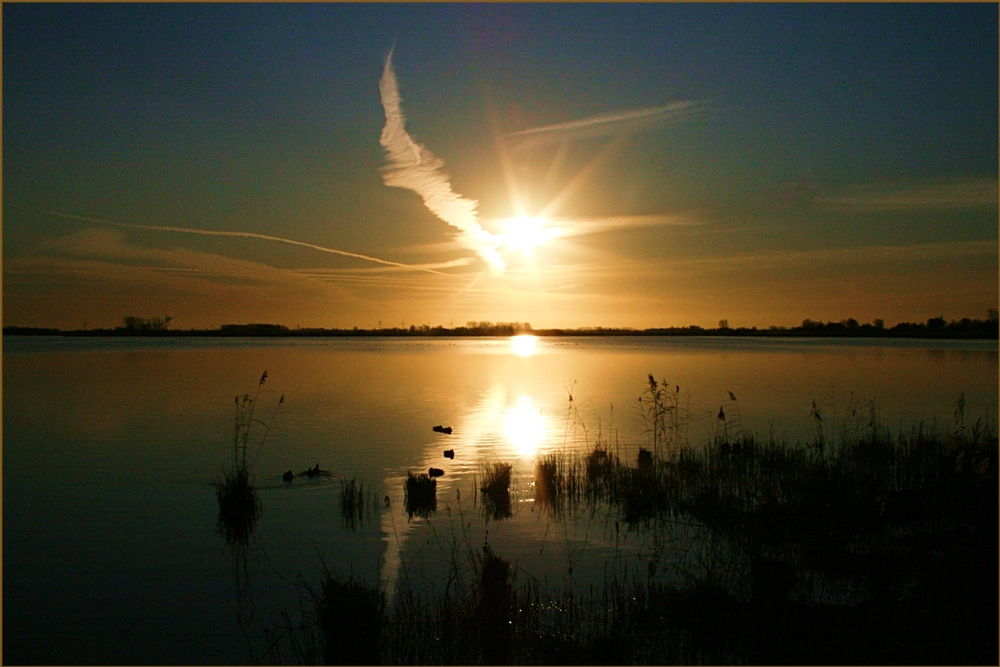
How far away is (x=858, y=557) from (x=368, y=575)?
6704mm

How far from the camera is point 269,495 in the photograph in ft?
47.1

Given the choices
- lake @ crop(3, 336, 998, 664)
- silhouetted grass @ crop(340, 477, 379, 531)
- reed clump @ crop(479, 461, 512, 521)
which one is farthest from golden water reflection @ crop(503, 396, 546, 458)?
silhouetted grass @ crop(340, 477, 379, 531)

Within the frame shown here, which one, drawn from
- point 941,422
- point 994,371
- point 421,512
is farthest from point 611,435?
point 994,371

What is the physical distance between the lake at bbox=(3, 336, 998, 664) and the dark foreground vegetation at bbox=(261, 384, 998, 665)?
0.62 m

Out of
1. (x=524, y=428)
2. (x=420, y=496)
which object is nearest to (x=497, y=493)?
(x=420, y=496)

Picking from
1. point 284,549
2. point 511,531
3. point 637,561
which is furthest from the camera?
point 511,531

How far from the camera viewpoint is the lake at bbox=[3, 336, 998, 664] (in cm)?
856

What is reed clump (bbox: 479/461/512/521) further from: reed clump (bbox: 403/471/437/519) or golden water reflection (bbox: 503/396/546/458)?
golden water reflection (bbox: 503/396/546/458)

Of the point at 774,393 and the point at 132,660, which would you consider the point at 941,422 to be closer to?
the point at 774,393

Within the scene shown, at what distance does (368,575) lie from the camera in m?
9.66

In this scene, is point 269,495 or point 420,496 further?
point 269,495

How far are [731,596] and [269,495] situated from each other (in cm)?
990

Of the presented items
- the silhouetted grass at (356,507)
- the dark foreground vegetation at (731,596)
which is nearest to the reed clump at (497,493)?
the dark foreground vegetation at (731,596)

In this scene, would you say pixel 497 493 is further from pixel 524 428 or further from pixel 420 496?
pixel 524 428
